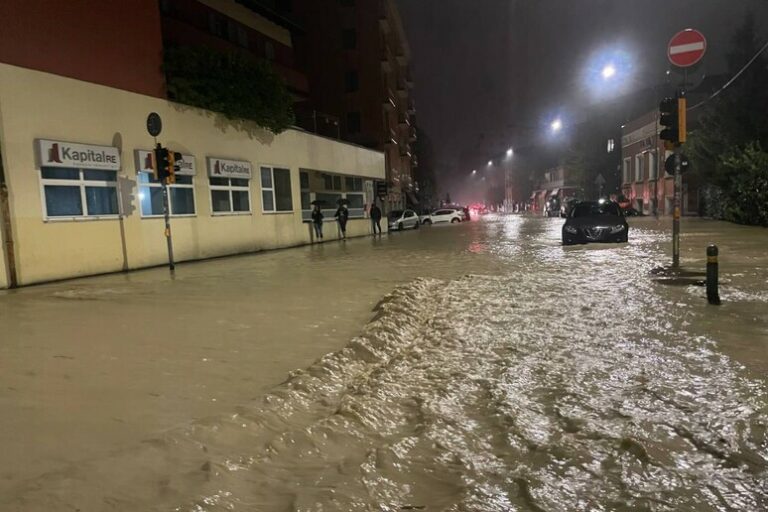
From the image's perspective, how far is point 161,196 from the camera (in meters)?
16.5

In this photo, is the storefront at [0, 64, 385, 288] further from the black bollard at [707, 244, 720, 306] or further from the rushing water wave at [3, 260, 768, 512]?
the black bollard at [707, 244, 720, 306]

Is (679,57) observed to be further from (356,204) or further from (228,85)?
(356,204)

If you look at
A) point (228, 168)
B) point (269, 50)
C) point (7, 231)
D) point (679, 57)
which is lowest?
point (7, 231)

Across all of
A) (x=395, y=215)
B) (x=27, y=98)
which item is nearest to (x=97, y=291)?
(x=27, y=98)

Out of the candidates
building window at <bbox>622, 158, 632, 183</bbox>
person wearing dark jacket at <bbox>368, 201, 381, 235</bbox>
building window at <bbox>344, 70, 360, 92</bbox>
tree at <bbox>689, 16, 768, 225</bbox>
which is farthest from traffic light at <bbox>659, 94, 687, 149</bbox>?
building window at <bbox>622, 158, 632, 183</bbox>

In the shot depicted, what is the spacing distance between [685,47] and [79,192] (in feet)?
50.0

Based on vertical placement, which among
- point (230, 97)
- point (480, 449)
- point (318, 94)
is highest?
point (318, 94)

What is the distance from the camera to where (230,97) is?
18484mm

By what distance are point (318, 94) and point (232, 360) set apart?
42.0 metres

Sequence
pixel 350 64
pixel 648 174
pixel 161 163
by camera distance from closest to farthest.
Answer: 1. pixel 161 163
2. pixel 350 64
3. pixel 648 174

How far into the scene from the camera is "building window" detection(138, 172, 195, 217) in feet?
51.8

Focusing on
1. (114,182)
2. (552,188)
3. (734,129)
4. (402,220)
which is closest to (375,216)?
(402,220)

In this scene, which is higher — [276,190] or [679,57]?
[679,57]

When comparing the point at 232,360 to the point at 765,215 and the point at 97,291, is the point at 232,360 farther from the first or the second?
the point at 765,215
